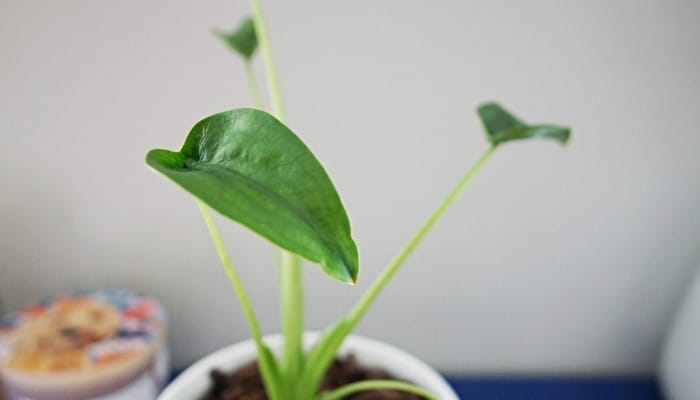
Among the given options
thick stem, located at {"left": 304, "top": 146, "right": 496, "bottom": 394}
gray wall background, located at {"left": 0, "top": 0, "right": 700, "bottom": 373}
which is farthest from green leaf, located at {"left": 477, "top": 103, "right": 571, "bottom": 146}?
gray wall background, located at {"left": 0, "top": 0, "right": 700, "bottom": 373}

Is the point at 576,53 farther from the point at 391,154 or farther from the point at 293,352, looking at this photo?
the point at 293,352

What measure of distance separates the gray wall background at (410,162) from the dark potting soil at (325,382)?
144mm

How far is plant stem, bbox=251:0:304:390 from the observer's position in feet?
1.22

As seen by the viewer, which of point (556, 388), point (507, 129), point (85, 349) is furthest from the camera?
point (556, 388)

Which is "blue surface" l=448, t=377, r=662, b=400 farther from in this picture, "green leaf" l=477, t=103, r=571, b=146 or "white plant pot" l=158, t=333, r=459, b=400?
"green leaf" l=477, t=103, r=571, b=146

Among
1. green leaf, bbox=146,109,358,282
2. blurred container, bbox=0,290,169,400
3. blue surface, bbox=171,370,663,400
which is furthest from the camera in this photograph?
blue surface, bbox=171,370,663,400

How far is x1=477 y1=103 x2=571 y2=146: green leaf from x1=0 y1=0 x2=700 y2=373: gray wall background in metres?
0.12

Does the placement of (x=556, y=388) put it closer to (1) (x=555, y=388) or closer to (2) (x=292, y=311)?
(1) (x=555, y=388)

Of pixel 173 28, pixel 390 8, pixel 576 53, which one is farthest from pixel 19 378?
pixel 576 53

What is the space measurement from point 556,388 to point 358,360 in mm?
282

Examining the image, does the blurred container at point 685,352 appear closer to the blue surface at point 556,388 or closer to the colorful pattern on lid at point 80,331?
the blue surface at point 556,388

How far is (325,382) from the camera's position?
0.47 m

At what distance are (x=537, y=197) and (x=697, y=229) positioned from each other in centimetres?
16

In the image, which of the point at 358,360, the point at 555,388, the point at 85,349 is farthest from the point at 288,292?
the point at 555,388
